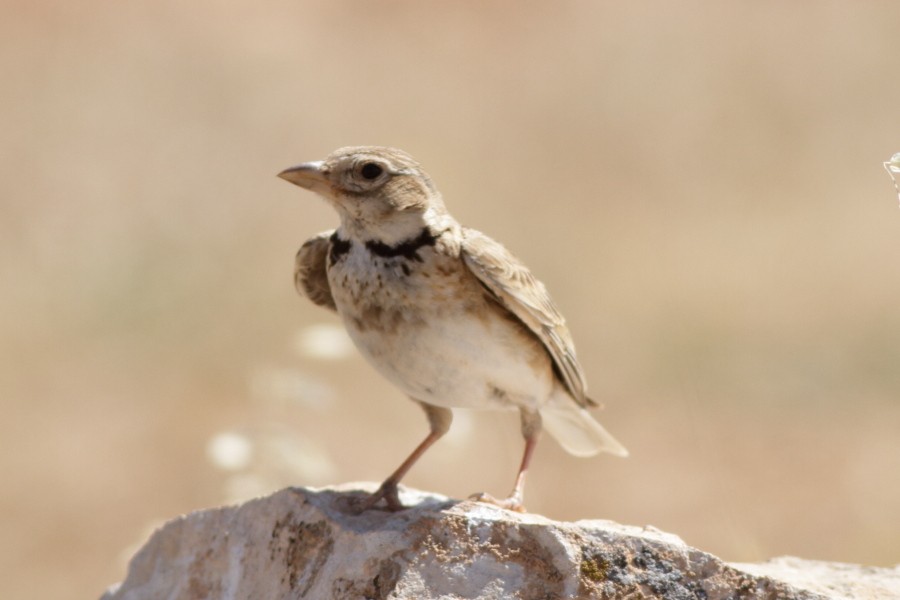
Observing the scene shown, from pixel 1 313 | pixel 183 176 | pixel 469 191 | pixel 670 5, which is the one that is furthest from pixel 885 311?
pixel 1 313

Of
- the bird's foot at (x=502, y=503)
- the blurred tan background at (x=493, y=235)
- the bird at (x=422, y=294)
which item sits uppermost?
the blurred tan background at (x=493, y=235)

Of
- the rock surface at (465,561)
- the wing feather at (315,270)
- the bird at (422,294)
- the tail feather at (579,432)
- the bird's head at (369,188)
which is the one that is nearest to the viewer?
the rock surface at (465,561)

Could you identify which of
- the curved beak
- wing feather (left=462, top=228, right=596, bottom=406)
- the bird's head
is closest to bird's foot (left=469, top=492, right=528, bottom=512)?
wing feather (left=462, top=228, right=596, bottom=406)

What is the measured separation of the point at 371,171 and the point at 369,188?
6cm

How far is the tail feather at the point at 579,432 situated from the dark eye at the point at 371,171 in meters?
1.44

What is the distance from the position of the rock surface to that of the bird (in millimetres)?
295

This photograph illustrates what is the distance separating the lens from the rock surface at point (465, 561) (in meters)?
3.82

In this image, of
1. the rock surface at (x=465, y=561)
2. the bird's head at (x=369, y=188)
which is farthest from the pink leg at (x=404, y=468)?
the bird's head at (x=369, y=188)

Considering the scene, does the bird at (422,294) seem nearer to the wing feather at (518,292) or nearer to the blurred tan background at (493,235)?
the wing feather at (518,292)

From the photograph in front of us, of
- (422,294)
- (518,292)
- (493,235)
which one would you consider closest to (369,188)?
(422,294)

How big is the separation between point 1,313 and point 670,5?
7.40 meters

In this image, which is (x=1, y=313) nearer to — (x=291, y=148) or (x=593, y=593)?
(x=291, y=148)

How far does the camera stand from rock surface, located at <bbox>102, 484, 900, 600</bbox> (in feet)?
12.5

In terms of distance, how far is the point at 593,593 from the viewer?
12.4 feet
